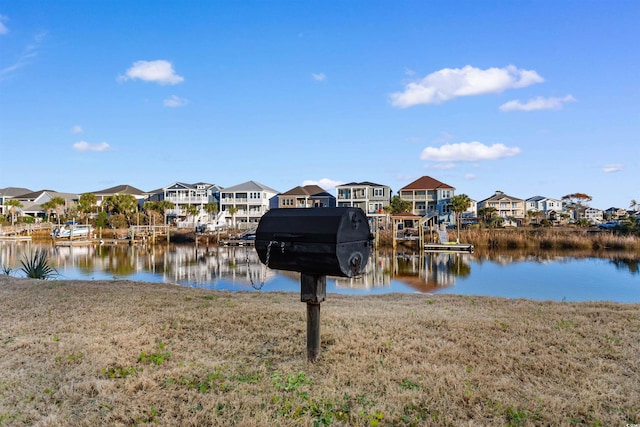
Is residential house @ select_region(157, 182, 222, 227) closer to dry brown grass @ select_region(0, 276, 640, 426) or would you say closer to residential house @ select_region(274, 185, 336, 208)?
residential house @ select_region(274, 185, 336, 208)

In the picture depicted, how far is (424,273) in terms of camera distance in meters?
26.2

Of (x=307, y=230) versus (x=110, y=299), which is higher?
(x=307, y=230)

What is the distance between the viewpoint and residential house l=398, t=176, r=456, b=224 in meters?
62.8

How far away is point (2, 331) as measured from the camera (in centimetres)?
603

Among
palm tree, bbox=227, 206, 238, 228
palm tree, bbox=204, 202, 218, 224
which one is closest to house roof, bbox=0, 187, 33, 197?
palm tree, bbox=204, 202, 218, 224

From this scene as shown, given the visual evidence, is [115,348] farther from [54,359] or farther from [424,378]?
[424,378]

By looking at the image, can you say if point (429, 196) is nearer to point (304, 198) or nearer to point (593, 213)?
point (304, 198)

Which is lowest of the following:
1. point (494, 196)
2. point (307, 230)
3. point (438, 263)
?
point (438, 263)

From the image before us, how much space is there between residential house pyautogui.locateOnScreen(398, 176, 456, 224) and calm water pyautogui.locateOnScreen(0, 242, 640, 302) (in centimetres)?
2623

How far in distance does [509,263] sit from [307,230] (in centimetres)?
2948

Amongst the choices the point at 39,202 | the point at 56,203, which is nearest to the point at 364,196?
the point at 56,203

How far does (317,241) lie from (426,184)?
63.8 meters

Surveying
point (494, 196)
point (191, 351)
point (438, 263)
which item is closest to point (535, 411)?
point (191, 351)

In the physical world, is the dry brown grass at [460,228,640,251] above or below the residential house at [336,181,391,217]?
below
